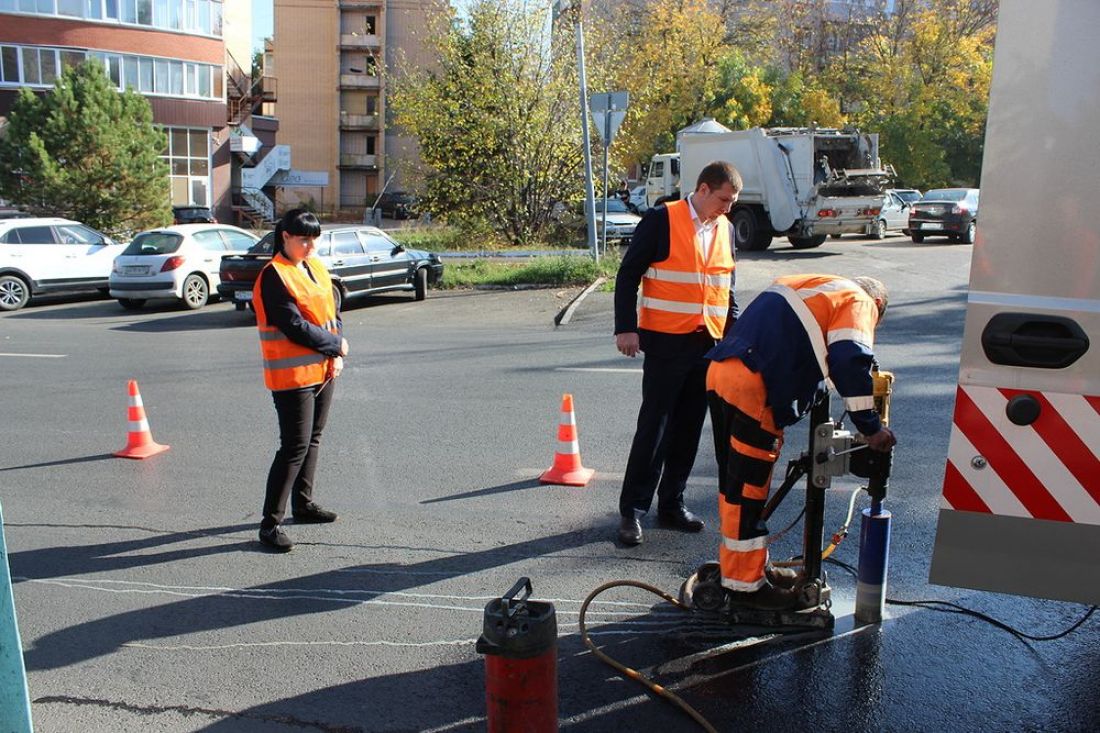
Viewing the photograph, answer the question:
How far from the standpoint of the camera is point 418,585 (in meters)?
5.04

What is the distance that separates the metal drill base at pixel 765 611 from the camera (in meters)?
4.34

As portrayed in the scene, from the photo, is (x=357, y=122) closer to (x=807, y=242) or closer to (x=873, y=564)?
(x=807, y=242)

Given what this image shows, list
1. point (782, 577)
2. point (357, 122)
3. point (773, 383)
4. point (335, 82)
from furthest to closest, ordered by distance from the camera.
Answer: point (357, 122) < point (335, 82) < point (782, 577) < point (773, 383)

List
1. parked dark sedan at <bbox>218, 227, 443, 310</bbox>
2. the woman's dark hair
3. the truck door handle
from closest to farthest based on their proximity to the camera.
→ the truck door handle < the woman's dark hair < parked dark sedan at <bbox>218, 227, 443, 310</bbox>

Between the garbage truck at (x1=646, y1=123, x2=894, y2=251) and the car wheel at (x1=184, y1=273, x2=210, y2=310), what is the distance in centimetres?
1259

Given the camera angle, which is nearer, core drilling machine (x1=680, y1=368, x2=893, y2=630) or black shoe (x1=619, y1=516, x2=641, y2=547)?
core drilling machine (x1=680, y1=368, x2=893, y2=630)

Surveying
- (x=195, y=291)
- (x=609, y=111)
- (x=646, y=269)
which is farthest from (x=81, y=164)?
(x=646, y=269)

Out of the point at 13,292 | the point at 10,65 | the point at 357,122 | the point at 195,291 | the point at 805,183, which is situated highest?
the point at 10,65

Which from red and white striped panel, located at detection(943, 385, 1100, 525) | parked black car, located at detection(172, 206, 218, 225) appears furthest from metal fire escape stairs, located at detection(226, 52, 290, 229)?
red and white striped panel, located at detection(943, 385, 1100, 525)

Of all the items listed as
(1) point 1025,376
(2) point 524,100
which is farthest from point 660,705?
(2) point 524,100

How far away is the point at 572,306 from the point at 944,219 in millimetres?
13605

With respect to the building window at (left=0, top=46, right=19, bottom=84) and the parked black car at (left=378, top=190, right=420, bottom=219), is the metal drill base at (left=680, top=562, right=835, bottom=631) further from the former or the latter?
the parked black car at (left=378, top=190, right=420, bottom=219)

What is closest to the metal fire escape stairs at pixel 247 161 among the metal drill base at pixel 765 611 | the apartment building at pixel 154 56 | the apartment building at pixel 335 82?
the apartment building at pixel 154 56

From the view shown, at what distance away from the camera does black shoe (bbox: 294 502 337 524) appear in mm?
5945
